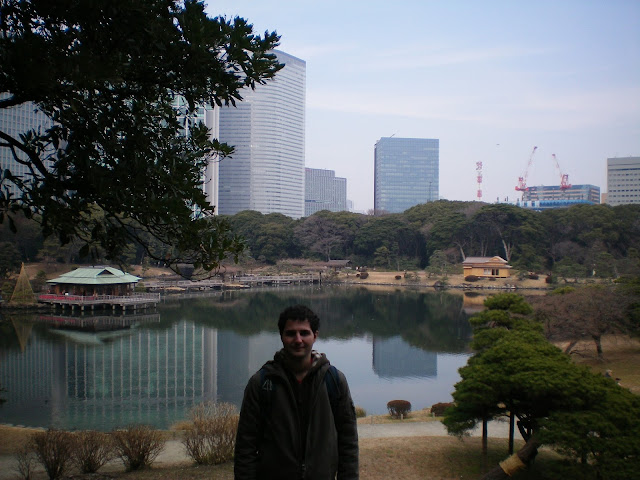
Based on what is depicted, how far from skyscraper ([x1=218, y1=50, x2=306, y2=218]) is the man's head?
81644mm

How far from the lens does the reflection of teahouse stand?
35.6m

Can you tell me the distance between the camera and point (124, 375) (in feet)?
43.4

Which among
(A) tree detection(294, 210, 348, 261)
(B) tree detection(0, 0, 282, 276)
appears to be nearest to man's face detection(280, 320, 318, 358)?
(B) tree detection(0, 0, 282, 276)

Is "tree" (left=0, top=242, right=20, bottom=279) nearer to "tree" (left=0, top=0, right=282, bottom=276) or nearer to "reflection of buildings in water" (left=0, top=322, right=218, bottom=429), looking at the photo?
"reflection of buildings in water" (left=0, top=322, right=218, bottom=429)

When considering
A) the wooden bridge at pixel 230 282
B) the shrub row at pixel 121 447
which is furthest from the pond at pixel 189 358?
the wooden bridge at pixel 230 282

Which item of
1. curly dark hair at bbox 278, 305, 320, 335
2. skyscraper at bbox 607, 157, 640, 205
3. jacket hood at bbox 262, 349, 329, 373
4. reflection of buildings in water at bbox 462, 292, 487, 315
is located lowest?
reflection of buildings in water at bbox 462, 292, 487, 315

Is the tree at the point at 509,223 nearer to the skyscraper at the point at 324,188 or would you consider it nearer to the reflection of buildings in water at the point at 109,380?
the reflection of buildings in water at the point at 109,380

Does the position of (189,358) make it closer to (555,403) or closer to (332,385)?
(555,403)

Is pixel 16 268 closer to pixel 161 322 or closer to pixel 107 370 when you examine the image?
pixel 161 322

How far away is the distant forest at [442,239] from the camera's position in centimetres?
3156

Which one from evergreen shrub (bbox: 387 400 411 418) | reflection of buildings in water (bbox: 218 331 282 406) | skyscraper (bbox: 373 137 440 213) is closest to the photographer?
evergreen shrub (bbox: 387 400 411 418)

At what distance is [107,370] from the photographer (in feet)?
44.5

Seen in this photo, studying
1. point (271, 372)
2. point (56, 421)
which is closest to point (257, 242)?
point (56, 421)

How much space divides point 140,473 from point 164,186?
11.0 ft
